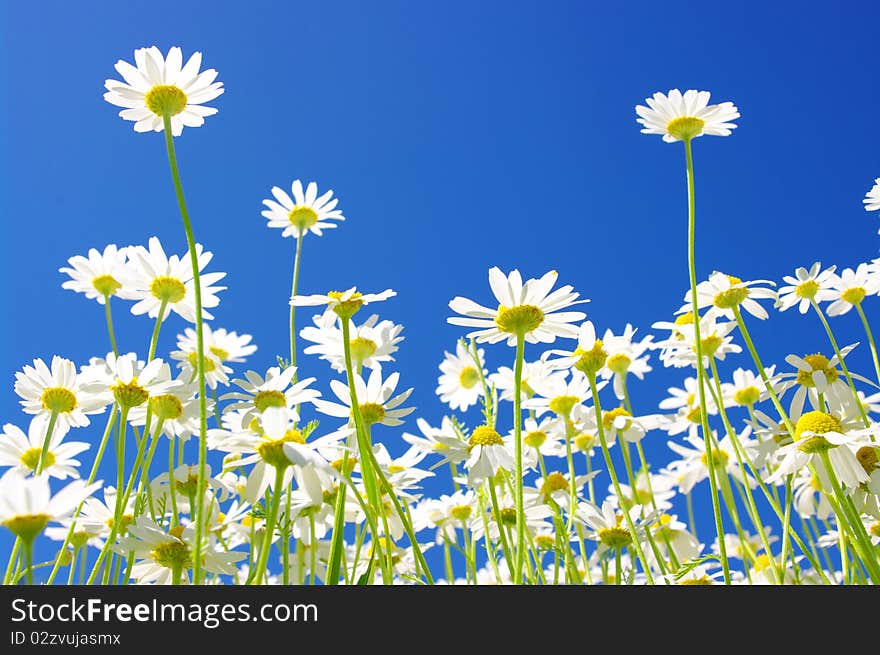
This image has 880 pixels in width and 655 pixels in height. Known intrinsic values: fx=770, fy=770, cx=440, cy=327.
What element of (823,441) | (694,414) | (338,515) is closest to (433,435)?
(338,515)

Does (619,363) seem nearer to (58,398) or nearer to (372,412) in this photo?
(372,412)

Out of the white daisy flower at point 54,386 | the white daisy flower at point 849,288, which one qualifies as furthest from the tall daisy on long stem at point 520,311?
the white daisy flower at point 849,288

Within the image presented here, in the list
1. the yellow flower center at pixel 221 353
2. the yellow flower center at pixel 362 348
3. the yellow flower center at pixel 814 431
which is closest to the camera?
the yellow flower center at pixel 814 431

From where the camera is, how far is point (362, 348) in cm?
115

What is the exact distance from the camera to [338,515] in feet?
2.53

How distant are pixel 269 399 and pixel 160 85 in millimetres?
417

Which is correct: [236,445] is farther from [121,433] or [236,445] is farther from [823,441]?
[823,441]

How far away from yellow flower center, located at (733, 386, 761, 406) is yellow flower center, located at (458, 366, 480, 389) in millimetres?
524

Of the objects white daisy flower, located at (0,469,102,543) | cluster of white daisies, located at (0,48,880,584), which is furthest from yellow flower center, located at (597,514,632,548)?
white daisy flower, located at (0,469,102,543)

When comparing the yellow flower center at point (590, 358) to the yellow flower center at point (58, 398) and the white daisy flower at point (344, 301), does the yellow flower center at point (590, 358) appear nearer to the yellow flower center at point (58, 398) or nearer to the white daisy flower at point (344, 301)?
the white daisy flower at point (344, 301)

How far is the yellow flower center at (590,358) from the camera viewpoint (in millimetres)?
1118

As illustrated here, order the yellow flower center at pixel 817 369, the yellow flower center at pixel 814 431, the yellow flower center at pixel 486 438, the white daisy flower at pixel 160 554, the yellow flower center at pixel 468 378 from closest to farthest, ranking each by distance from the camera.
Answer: the white daisy flower at pixel 160 554 → the yellow flower center at pixel 814 431 → the yellow flower center at pixel 486 438 → the yellow flower center at pixel 817 369 → the yellow flower center at pixel 468 378

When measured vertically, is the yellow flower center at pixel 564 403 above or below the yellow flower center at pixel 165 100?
below
